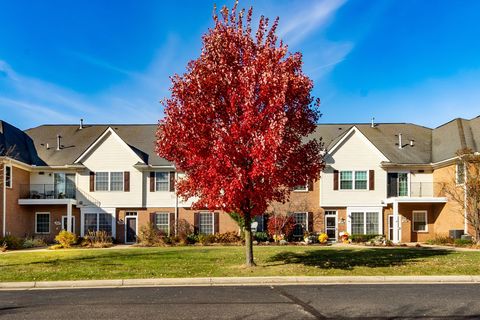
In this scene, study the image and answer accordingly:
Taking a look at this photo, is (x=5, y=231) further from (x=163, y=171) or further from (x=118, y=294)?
(x=118, y=294)

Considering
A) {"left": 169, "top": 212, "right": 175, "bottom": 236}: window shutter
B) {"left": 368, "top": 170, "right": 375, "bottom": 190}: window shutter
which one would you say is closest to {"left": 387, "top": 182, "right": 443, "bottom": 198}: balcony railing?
{"left": 368, "top": 170, "right": 375, "bottom": 190}: window shutter

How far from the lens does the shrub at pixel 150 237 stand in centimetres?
2930

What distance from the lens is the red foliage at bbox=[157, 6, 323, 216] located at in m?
13.9

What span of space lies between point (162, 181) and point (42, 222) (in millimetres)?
8711

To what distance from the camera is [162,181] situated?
3328 centimetres

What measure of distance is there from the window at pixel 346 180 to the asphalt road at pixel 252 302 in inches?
797

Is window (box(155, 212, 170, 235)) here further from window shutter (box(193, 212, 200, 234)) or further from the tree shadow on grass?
the tree shadow on grass

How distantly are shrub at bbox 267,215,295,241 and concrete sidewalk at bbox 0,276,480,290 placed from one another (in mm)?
16386

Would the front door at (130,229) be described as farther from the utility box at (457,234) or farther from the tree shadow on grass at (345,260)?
the utility box at (457,234)

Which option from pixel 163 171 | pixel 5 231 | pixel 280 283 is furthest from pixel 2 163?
pixel 280 283

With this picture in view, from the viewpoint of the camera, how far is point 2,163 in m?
28.4

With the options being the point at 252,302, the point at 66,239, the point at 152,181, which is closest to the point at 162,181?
the point at 152,181

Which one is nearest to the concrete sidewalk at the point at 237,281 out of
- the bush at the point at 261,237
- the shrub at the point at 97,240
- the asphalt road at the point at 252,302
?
the asphalt road at the point at 252,302

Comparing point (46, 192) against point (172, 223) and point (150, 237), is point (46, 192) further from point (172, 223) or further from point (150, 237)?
point (172, 223)
